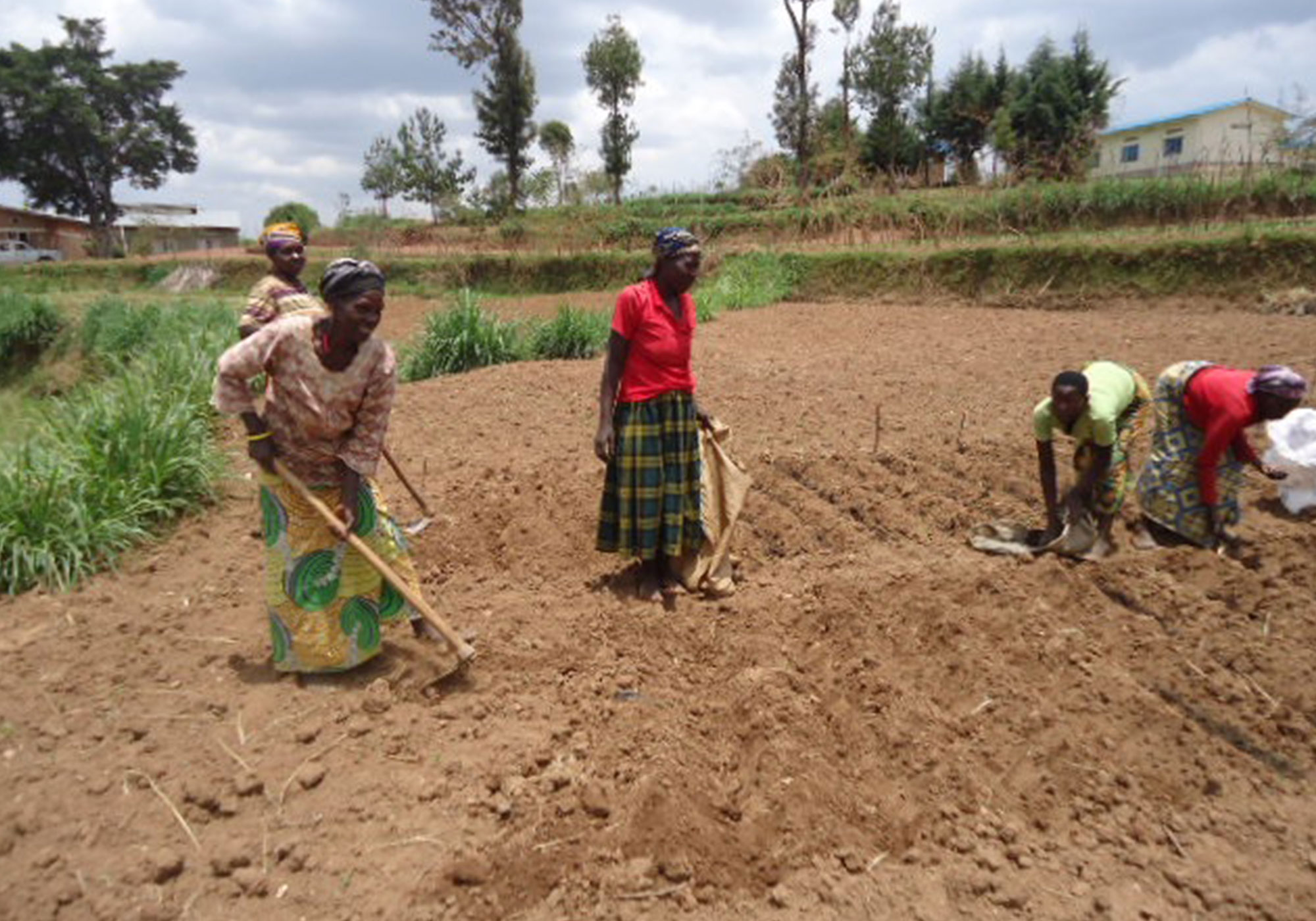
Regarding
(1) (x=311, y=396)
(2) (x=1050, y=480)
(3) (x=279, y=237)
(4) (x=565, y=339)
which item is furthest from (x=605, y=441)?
(4) (x=565, y=339)

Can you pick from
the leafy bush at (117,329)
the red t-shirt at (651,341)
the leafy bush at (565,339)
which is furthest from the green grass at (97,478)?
the leafy bush at (117,329)

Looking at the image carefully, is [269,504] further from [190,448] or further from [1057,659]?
[1057,659]

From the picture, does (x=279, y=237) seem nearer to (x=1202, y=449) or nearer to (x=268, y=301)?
(x=268, y=301)

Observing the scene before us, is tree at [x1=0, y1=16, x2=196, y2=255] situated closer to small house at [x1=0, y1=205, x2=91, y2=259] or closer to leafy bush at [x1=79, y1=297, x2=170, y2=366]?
small house at [x1=0, y1=205, x2=91, y2=259]

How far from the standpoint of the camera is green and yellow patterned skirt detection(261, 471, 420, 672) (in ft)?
8.48

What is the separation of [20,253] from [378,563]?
40.2 meters

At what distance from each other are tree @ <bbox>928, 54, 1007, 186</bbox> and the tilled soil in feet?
87.1

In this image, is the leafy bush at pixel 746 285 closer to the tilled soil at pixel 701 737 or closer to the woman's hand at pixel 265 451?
the tilled soil at pixel 701 737

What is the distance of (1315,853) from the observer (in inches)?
80.9

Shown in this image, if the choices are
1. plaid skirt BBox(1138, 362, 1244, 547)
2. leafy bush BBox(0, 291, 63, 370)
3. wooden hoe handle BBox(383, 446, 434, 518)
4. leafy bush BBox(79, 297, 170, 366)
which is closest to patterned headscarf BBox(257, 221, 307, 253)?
wooden hoe handle BBox(383, 446, 434, 518)

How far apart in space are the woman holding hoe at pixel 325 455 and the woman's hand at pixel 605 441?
813 millimetres

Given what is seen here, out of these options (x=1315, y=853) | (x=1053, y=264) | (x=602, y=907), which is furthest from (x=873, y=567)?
(x=1053, y=264)

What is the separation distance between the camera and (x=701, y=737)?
8.04 feet

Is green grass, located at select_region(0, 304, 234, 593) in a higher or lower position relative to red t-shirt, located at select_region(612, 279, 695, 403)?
lower
